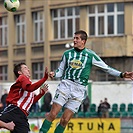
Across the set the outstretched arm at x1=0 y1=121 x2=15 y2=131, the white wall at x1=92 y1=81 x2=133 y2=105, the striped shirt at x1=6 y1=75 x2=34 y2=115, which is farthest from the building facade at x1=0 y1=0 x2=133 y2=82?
the outstretched arm at x1=0 y1=121 x2=15 y2=131

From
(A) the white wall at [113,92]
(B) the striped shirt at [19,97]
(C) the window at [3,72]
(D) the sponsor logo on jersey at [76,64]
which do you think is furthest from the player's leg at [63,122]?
(C) the window at [3,72]

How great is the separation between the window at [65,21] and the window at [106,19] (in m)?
1.43

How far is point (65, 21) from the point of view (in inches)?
2101

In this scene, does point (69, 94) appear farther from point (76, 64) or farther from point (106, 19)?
point (106, 19)

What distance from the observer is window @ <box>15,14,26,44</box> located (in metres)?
56.0

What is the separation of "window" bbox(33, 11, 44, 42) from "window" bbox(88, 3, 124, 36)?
497 centimetres

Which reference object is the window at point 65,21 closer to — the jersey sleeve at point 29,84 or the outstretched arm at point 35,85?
the jersey sleeve at point 29,84

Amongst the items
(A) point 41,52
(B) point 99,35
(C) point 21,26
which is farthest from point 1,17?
(B) point 99,35

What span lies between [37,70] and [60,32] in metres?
3.75

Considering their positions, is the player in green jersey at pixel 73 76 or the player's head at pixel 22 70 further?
the player in green jersey at pixel 73 76

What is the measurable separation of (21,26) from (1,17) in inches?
95.9

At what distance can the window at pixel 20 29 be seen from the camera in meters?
56.0

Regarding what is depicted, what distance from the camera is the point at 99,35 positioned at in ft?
165

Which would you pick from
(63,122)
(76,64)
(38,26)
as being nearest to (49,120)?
(63,122)
